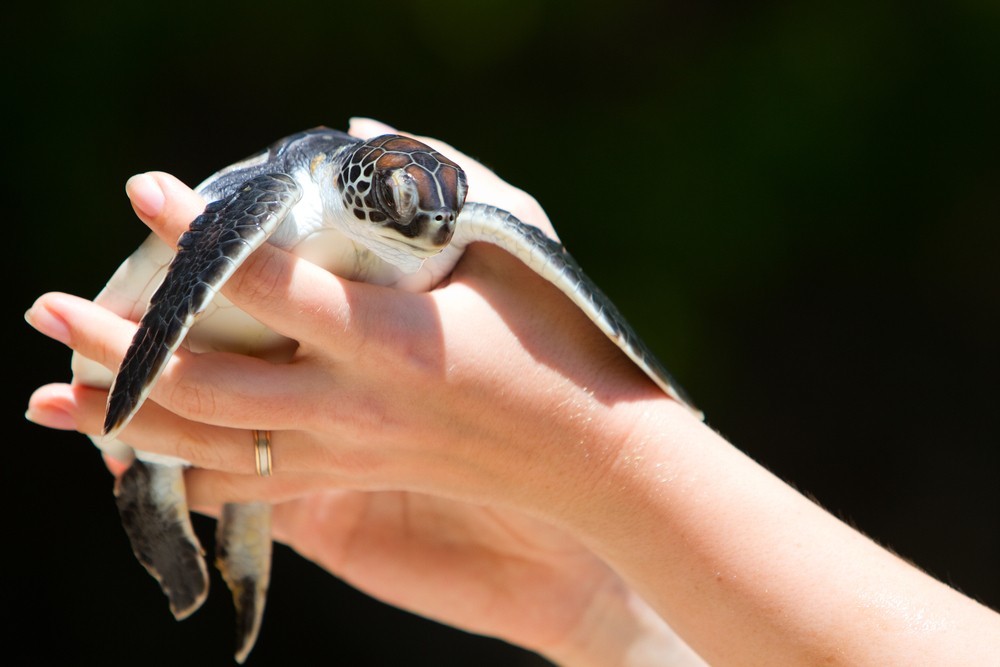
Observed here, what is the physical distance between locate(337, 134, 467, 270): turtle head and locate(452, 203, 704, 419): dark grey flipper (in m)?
0.07

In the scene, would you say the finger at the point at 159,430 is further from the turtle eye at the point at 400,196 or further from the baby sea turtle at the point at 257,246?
the turtle eye at the point at 400,196

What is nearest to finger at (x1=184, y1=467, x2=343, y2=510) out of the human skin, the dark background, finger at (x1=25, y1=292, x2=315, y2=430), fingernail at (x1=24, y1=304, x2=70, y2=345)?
the human skin

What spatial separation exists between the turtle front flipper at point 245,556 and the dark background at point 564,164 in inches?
45.8

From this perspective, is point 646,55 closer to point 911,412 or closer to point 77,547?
point 911,412

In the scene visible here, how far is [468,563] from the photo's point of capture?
1.44 meters

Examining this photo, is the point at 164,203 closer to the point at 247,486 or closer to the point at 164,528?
the point at 247,486

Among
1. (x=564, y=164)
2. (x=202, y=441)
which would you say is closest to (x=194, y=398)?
(x=202, y=441)

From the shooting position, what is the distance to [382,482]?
1.10 metres

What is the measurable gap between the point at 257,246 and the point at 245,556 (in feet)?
2.26

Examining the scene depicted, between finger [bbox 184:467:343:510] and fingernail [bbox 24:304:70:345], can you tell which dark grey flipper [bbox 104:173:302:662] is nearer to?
finger [bbox 184:467:343:510]

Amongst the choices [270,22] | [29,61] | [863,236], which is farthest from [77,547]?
[863,236]

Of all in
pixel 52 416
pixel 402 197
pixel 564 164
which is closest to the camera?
pixel 402 197

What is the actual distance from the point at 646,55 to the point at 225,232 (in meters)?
2.03

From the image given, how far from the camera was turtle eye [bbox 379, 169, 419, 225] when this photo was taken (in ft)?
3.23
